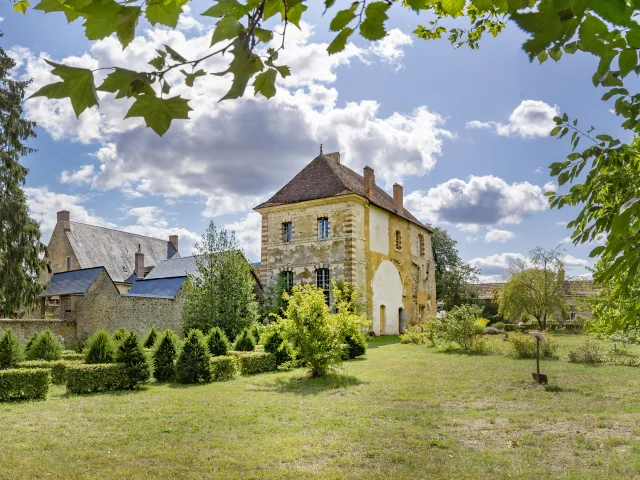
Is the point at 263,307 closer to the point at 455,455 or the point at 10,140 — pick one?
the point at 10,140

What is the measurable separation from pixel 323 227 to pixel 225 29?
26.9 m

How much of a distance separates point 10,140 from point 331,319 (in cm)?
1895

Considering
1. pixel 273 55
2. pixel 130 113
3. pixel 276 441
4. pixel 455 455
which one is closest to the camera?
pixel 130 113

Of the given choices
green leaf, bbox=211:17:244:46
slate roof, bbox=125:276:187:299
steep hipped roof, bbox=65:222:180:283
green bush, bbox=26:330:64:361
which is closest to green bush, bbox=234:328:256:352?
green bush, bbox=26:330:64:361

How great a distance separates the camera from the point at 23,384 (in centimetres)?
1078

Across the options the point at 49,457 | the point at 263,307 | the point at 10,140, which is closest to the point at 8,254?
the point at 10,140

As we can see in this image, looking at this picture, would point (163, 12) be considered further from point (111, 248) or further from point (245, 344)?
point (111, 248)

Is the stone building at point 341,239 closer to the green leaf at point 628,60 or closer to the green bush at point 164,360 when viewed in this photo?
the green bush at point 164,360

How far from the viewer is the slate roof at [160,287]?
2685 cm

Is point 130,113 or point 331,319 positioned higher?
point 130,113

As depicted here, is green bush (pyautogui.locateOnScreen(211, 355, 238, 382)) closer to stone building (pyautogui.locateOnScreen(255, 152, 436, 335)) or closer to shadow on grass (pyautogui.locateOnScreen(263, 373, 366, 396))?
shadow on grass (pyautogui.locateOnScreen(263, 373, 366, 396))

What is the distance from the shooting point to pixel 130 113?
1594mm

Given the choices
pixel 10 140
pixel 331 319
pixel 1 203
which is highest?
pixel 10 140

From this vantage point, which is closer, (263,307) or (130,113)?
(130,113)
